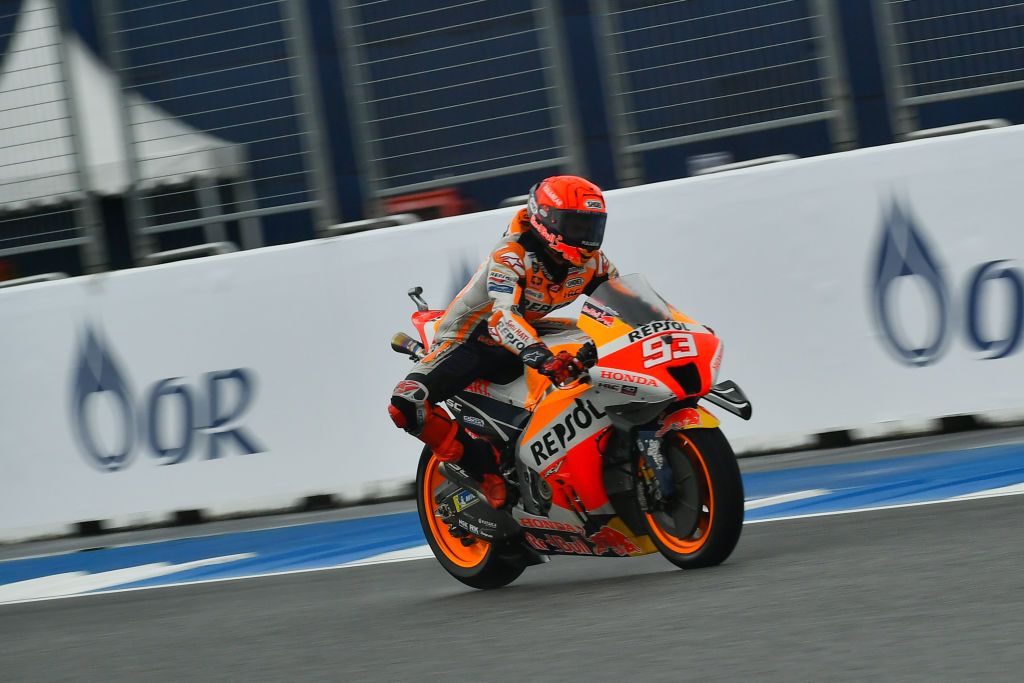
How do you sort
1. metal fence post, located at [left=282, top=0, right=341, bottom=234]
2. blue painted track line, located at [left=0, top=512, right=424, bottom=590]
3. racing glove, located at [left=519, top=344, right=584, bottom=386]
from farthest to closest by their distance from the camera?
metal fence post, located at [left=282, top=0, right=341, bottom=234] < blue painted track line, located at [left=0, top=512, right=424, bottom=590] < racing glove, located at [left=519, top=344, right=584, bottom=386]

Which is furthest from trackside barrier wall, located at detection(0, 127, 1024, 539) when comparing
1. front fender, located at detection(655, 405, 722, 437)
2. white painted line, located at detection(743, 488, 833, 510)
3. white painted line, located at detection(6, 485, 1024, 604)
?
front fender, located at detection(655, 405, 722, 437)

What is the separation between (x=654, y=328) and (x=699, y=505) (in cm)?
70

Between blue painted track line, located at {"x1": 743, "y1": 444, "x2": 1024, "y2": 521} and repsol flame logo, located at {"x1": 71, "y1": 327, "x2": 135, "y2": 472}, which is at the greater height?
repsol flame logo, located at {"x1": 71, "y1": 327, "x2": 135, "y2": 472}

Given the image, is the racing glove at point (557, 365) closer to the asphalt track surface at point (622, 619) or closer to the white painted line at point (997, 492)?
the asphalt track surface at point (622, 619)

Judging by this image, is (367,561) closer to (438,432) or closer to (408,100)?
(438,432)

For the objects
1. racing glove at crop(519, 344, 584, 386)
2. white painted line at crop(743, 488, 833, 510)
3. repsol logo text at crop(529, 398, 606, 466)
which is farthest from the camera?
white painted line at crop(743, 488, 833, 510)

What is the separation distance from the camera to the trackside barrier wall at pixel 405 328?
9336 mm

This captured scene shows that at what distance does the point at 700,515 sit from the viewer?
6090mm

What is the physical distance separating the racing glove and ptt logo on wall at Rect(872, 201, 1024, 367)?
148 inches

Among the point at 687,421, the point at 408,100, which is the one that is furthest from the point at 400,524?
the point at 687,421

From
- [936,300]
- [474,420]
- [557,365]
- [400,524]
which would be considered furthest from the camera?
[400,524]

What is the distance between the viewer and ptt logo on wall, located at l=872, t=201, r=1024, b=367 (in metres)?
9.18

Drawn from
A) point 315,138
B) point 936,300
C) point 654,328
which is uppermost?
point 315,138

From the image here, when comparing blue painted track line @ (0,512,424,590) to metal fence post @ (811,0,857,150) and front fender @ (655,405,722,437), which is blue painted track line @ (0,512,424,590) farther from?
metal fence post @ (811,0,857,150)
